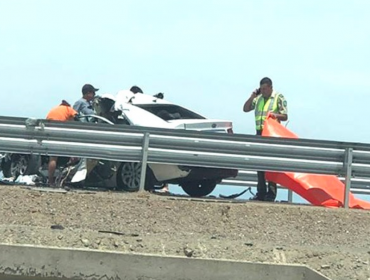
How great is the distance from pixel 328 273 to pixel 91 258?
82.2 inches

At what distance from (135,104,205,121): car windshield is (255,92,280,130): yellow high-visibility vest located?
4.97 ft

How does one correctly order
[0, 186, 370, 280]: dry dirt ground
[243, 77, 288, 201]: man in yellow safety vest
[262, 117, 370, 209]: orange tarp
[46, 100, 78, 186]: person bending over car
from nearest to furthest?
[0, 186, 370, 280]: dry dirt ground
[262, 117, 370, 209]: orange tarp
[243, 77, 288, 201]: man in yellow safety vest
[46, 100, 78, 186]: person bending over car

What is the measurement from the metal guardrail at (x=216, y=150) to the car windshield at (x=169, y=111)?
2.71 m

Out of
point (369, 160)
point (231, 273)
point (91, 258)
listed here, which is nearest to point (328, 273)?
point (231, 273)

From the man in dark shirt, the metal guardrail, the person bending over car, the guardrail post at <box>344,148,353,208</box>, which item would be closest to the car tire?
the person bending over car

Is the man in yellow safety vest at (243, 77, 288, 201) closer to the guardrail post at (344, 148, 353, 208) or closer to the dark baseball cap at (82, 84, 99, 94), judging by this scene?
the guardrail post at (344, 148, 353, 208)

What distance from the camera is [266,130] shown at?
12156 mm

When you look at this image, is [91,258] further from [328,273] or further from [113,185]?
[113,185]

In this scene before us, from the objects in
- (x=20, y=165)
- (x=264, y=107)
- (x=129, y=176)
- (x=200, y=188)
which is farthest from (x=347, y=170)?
(x=20, y=165)

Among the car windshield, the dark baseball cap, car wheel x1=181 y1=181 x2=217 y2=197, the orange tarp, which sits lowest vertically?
car wheel x1=181 y1=181 x2=217 y2=197

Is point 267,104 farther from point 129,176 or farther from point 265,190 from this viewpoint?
point 129,176

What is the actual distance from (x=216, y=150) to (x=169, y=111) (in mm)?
3030

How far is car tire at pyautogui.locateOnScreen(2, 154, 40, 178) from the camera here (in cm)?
1280

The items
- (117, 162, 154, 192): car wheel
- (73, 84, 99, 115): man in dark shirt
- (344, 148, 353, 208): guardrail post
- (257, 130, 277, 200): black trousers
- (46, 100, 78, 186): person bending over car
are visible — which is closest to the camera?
(344, 148, 353, 208): guardrail post
